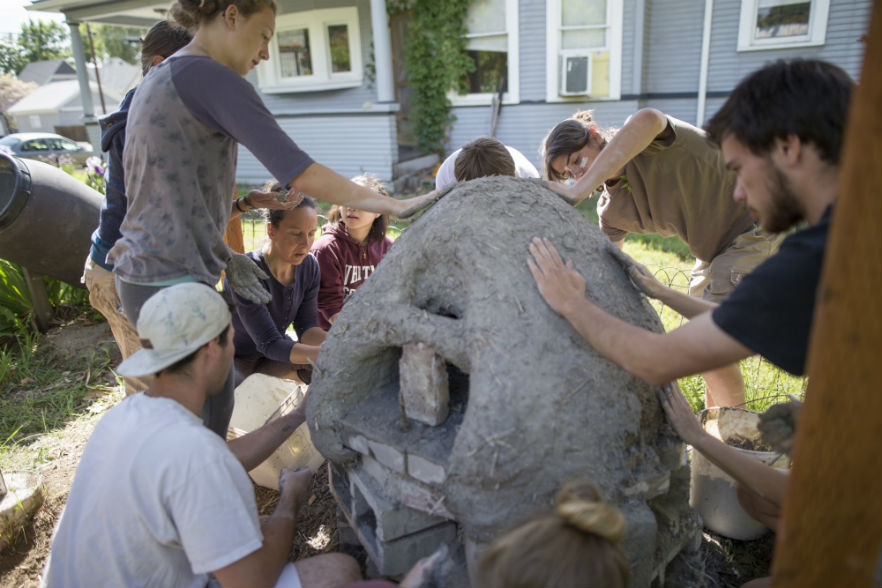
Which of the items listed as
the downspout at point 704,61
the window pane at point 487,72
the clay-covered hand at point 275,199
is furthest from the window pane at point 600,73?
the clay-covered hand at point 275,199

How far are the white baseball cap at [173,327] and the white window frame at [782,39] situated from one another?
9.47 m

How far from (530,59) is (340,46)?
3.92 meters

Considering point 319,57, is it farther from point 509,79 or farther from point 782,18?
point 782,18

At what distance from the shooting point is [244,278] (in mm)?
2781

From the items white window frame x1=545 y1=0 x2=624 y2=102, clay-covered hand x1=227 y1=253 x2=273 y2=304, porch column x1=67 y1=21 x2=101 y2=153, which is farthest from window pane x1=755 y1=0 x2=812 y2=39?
porch column x1=67 y1=21 x2=101 y2=153

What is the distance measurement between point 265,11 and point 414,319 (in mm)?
1224

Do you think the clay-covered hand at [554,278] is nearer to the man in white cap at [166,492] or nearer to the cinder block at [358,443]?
the cinder block at [358,443]

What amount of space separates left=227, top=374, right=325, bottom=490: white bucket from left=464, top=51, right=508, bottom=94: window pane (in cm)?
868

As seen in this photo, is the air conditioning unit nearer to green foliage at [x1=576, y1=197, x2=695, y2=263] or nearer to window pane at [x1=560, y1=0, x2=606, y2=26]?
window pane at [x1=560, y1=0, x2=606, y2=26]

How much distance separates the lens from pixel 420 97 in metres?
11.2

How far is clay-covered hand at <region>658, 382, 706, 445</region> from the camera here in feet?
6.60

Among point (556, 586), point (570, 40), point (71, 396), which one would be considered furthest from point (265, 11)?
point (570, 40)

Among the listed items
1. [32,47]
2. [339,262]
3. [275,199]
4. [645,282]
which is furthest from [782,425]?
[32,47]

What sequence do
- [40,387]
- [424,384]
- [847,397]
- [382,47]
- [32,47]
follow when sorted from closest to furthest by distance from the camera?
[847,397]
[424,384]
[40,387]
[382,47]
[32,47]
